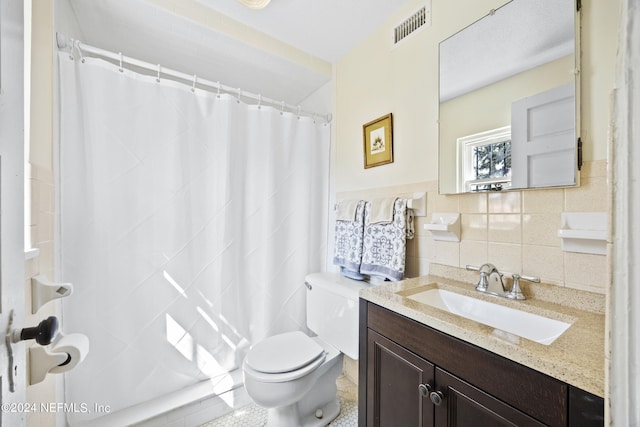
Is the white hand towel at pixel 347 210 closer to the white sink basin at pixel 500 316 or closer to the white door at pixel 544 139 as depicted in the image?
the white sink basin at pixel 500 316

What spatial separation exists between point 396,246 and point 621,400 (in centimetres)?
99

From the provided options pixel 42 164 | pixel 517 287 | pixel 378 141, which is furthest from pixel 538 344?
pixel 42 164

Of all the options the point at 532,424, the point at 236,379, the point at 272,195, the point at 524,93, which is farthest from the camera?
the point at 272,195

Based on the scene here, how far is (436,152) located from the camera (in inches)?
48.8

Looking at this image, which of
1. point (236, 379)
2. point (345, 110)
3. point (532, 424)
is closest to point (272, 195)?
point (345, 110)

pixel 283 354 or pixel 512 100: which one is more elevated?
pixel 512 100

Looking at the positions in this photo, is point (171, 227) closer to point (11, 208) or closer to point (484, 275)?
point (11, 208)

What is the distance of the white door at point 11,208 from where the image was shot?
34cm

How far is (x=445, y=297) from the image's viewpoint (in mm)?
1044

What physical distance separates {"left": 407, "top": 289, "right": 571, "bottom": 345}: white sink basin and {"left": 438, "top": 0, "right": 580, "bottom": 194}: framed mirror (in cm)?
45

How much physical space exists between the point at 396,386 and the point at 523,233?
2.39ft

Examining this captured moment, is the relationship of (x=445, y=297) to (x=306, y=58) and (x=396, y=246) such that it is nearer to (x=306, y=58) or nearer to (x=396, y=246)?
(x=396, y=246)

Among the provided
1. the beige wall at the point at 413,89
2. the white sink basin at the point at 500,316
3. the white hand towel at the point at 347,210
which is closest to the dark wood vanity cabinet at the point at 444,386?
the white sink basin at the point at 500,316

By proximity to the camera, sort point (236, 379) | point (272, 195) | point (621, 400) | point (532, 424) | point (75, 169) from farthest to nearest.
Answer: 1. point (272, 195)
2. point (236, 379)
3. point (75, 169)
4. point (532, 424)
5. point (621, 400)
